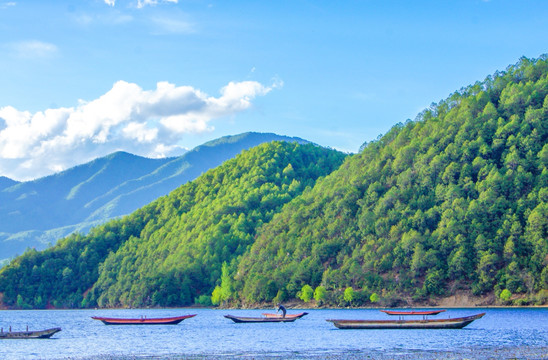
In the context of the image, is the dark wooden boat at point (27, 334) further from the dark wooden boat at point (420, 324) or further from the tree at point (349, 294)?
the tree at point (349, 294)

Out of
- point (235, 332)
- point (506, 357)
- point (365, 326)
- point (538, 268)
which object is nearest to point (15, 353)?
point (235, 332)

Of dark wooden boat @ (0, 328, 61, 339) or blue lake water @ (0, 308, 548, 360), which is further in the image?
dark wooden boat @ (0, 328, 61, 339)

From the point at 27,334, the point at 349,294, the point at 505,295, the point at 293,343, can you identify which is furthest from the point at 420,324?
the point at 349,294

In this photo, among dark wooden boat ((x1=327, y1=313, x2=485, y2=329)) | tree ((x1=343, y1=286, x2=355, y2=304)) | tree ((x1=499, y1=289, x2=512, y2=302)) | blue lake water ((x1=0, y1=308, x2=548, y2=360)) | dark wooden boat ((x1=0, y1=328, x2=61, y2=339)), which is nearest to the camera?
blue lake water ((x1=0, y1=308, x2=548, y2=360))

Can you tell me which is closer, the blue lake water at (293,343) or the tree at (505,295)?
the blue lake water at (293,343)

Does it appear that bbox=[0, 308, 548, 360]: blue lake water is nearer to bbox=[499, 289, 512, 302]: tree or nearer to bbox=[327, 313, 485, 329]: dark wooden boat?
bbox=[327, 313, 485, 329]: dark wooden boat

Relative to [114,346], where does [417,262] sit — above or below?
above

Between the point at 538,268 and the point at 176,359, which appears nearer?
the point at 176,359

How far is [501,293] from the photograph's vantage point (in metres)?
181

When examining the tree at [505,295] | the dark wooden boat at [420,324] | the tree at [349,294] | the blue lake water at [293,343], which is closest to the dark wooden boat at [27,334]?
the blue lake water at [293,343]

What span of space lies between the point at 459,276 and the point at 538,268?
19.7 m

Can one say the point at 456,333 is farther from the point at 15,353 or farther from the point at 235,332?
the point at 15,353

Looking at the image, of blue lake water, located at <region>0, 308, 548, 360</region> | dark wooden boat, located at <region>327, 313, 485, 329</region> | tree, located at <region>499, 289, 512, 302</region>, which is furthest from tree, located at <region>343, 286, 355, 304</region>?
dark wooden boat, located at <region>327, 313, 485, 329</region>

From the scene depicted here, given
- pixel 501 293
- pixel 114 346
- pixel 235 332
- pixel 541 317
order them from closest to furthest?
pixel 114 346 → pixel 235 332 → pixel 541 317 → pixel 501 293
